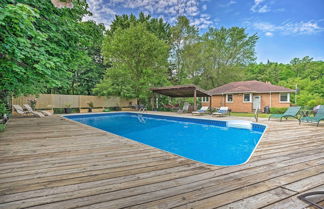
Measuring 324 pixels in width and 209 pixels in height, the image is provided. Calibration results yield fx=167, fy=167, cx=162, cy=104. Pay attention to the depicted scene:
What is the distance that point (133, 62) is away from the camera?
17.4 meters

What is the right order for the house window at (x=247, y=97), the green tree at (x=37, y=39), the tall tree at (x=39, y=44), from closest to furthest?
the green tree at (x=37, y=39) < the tall tree at (x=39, y=44) < the house window at (x=247, y=97)

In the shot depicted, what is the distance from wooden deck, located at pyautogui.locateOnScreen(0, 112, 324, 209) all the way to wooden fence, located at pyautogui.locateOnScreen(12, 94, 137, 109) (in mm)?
11710

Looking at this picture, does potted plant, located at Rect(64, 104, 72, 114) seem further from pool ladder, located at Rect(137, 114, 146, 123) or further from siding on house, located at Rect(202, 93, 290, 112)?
siding on house, located at Rect(202, 93, 290, 112)

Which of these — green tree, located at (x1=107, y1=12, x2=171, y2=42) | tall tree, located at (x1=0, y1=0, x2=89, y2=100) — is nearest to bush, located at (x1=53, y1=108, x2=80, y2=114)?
green tree, located at (x1=107, y1=12, x2=171, y2=42)

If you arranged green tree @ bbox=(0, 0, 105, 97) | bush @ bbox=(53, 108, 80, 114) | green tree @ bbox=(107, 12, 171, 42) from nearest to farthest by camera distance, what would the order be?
1. green tree @ bbox=(0, 0, 105, 97)
2. bush @ bbox=(53, 108, 80, 114)
3. green tree @ bbox=(107, 12, 171, 42)

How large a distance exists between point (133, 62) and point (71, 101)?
7.09 metres

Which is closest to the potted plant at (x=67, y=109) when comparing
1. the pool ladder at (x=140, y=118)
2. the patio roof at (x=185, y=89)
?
the pool ladder at (x=140, y=118)

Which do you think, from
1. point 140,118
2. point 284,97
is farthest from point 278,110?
point 140,118

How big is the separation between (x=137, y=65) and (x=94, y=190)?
1653 centimetres

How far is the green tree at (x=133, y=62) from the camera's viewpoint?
1616 centimetres

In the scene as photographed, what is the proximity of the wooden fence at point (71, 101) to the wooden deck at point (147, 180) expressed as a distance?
Answer: 11710 millimetres

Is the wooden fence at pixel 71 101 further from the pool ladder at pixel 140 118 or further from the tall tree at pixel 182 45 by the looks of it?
the tall tree at pixel 182 45

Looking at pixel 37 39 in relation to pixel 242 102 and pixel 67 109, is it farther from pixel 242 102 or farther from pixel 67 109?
pixel 242 102

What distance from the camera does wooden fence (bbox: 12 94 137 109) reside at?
45.1ft
